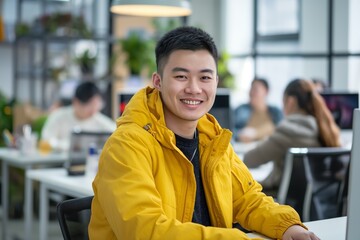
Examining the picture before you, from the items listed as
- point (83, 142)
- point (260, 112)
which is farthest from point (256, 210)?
point (260, 112)

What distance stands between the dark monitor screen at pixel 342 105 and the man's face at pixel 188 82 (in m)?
3.66

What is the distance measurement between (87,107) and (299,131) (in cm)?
215

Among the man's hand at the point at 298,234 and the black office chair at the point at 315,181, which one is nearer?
the man's hand at the point at 298,234

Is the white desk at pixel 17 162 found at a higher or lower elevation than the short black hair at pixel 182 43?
lower

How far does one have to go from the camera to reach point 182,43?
1.95m

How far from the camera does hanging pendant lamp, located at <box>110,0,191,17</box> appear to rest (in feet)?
14.6

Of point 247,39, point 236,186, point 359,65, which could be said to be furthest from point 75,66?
point 236,186

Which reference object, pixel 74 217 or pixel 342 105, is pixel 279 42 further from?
pixel 74 217

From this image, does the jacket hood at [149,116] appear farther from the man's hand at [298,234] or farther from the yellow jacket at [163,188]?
the man's hand at [298,234]

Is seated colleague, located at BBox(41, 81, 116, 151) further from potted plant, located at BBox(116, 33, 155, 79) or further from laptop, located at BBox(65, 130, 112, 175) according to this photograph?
potted plant, located at BBox(116, 33, 155, 79)

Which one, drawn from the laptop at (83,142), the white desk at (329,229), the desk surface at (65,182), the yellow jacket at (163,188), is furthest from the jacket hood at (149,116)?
the laptop at (83,142)

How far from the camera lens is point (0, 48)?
10.6m

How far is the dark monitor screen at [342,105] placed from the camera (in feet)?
17.9

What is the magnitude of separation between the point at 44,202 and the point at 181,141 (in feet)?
7.28
